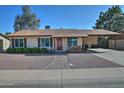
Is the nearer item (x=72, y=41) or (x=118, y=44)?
(x=72, y=41)

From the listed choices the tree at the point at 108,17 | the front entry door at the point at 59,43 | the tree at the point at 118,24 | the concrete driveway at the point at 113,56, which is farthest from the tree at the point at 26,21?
the concrete driveway at the point at 113,56

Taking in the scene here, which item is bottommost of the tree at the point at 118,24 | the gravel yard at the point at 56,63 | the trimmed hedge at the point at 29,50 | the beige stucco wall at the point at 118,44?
the gravel yard at the point at 56,63

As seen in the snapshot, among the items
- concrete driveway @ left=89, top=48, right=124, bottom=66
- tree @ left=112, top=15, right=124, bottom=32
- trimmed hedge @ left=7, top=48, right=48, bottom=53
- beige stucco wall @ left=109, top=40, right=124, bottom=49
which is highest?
tree @ left=112, top=15, right=124, bottom=32

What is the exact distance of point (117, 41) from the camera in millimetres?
35781

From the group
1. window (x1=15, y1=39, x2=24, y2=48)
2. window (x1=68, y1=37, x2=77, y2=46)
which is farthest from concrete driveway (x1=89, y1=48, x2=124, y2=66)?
window (x1=15, y1=39, x2=24, y2=48)

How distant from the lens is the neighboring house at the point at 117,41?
3454 cm

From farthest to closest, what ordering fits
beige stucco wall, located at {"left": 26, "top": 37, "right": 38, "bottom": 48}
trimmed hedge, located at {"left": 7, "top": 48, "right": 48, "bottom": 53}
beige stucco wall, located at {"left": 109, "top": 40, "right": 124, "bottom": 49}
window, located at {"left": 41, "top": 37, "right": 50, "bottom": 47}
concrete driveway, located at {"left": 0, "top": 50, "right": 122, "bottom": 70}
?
beige stucco wall, located at {"left": 109, "top": 40, "right": 124, "bottom": 49}
beige stucco wall, located at {"left": 26, "top": 37, "right": 38, "bottom": 48}
window, located at {"left": 41, "top": 37, "right": 50, "bottom": 47}
trimmed hedge, located at {"left": 7, "top": 48, "right": 48, "bottom": 53}
concrete driveway, located at {"left": 0, "top": 50, "right": 122, "bottom": 70}

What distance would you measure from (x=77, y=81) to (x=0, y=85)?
317 cm

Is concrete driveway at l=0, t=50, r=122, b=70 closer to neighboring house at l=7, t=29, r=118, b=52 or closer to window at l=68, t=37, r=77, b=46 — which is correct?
neighboring house at l=7, t=29, r=118, b=52

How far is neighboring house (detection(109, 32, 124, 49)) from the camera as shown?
1360 inches

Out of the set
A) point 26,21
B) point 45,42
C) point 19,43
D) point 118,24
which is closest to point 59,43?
point 45,42

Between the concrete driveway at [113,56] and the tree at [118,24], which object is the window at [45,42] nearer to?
the concrete driveway at [113,56]

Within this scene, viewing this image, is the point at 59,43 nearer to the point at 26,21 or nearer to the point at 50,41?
the point at 50,41
